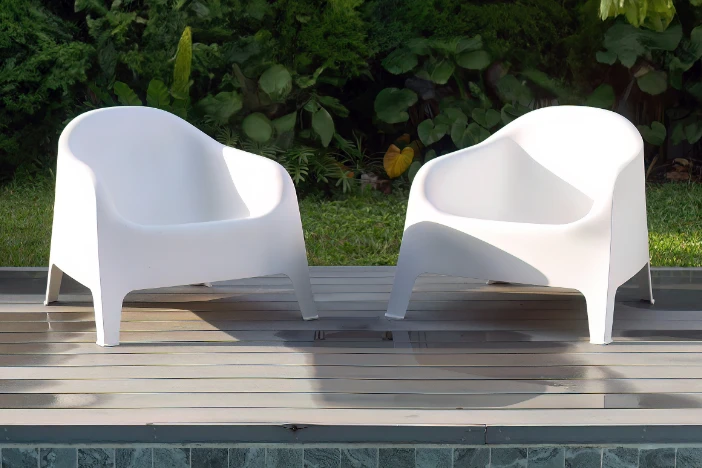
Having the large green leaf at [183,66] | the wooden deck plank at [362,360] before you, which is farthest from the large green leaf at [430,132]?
the wooden deck plank at [362,360]

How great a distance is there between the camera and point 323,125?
661 cm

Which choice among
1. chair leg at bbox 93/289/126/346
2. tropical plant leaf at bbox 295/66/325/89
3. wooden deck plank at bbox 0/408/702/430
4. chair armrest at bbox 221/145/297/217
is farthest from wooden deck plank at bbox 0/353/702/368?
tropical plant leaf at bbox 295/66/325/89

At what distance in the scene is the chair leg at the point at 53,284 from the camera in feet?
11.4

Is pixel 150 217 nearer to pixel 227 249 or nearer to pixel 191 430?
pixel 227 249

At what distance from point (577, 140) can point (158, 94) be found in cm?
353

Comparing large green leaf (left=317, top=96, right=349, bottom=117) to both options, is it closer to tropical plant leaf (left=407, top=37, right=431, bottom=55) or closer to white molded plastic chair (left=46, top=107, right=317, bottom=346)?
tropical plant leaf (left=407, top=37, right=431, bottom=55)

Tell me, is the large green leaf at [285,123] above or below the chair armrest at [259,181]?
below

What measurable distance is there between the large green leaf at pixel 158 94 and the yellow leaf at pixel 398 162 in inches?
65.7

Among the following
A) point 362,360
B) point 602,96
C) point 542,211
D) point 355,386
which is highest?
point 355,386

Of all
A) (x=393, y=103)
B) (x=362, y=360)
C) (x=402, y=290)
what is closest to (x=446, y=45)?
(x=393, y=103)

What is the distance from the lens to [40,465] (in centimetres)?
215

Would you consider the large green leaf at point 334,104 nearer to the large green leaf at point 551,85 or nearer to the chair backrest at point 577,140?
the large green leaf at point 551,85

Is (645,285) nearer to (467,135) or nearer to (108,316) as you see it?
(108,316)

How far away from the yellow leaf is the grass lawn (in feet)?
0.85
